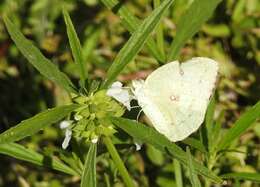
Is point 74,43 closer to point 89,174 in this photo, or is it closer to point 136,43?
point 136,43

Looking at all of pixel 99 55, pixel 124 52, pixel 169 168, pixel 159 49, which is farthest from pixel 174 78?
pixel 99 55

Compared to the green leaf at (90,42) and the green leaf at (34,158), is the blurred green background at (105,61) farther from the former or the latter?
the green leaf at (34,158)

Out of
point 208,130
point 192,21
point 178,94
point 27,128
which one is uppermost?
point 27,128

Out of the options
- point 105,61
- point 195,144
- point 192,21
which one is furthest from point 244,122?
point 105,61

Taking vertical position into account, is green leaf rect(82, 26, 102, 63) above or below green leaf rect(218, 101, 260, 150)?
above

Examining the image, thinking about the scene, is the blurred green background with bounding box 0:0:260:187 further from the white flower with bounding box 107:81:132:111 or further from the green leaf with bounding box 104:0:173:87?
the green leaf with bounding box 104:0:173:87

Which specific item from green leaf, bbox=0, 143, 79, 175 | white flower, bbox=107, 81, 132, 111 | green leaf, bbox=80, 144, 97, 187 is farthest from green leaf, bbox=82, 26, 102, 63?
green leaf, bbox=80, 144, 97, 187

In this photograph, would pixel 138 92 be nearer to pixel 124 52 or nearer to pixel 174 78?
pixel 174 78
